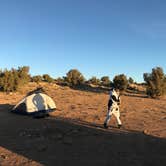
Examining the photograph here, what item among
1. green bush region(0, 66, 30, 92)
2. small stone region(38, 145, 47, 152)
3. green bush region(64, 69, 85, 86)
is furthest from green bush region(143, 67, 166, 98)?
small stone region(38, 145, 47, 152)

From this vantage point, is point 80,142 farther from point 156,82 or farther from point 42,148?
point 156,82

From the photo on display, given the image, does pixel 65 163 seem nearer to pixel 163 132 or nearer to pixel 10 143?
pixel 10 143

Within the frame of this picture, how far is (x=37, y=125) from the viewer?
556 inches

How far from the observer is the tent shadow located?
→ 28.4ft

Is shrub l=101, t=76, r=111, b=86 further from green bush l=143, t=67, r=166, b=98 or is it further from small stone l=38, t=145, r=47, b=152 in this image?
small stone l=38, t=145, r=47, b=152

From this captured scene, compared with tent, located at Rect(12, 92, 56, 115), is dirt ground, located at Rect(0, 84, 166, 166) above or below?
below

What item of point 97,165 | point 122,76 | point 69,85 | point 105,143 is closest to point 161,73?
point 122,76

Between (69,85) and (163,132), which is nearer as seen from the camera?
(163,132)

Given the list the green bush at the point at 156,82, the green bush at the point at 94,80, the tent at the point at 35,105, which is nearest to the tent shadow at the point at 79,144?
the tent at the point at 35,105

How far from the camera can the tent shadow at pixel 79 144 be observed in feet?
28.4

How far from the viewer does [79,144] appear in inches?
414

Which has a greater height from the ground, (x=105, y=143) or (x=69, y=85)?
(x=69, y=85)

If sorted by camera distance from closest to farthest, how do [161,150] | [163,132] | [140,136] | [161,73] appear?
[161,150]
[140,136]
[163,132]
[161,73]

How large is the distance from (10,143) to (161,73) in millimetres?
29310
